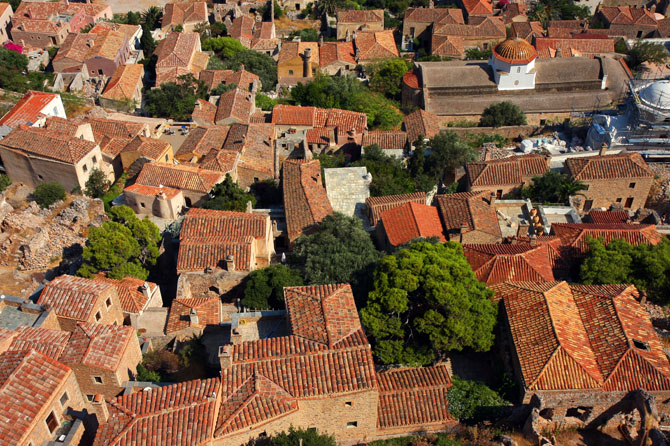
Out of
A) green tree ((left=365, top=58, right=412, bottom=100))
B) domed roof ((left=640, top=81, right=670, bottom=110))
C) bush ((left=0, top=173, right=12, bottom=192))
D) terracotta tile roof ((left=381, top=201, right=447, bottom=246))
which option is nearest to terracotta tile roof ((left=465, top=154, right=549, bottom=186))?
terracotta tile roof ((left=381, top=201, right=447, bottom=246))

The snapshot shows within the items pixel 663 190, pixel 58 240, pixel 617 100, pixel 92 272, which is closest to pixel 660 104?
pixel 663 190

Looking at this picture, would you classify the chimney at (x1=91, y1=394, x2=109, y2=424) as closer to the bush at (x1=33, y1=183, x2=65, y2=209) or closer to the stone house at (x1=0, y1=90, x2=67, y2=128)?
the bush at (x1=33, y1=183, x2=65, y2=209)

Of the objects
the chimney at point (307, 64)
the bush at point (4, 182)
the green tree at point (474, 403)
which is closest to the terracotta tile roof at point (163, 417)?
the green tree at point (474, 403)

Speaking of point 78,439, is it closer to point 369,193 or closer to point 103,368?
point 103,368

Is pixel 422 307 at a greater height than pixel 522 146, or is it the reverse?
pixel 422 307


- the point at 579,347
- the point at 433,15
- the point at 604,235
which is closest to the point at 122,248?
the point at 579,347

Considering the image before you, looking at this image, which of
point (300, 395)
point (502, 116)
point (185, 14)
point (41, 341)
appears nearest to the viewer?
point (300, 395)

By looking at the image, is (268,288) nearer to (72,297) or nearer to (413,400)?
(72,297)
